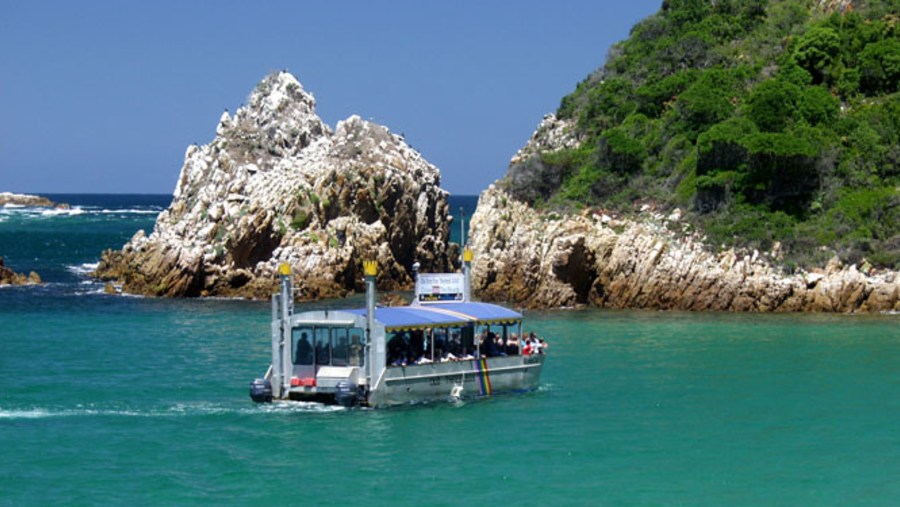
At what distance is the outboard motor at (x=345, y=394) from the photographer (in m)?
30.9

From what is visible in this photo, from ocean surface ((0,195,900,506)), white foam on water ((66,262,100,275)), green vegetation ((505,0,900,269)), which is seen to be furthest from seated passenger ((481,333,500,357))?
white foam on water ((66,262,100,275))

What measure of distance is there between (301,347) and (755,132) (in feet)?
116

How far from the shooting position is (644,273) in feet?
186

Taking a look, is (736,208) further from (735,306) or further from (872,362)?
(872,362)

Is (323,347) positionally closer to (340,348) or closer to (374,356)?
(340,348)

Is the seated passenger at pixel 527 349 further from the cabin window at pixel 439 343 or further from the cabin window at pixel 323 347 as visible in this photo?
the cabin window at pixel 323 347

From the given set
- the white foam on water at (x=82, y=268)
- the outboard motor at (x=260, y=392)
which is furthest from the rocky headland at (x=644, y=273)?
the white foam on water at (x=82, y=268)

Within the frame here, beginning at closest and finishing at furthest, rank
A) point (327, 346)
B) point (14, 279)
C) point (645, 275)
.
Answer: point (327, 346)
point (645, 275)
point (14, 279)

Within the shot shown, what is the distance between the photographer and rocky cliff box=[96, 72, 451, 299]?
213ft

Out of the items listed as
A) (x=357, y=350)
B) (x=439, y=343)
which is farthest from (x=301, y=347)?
(x=439, y=343)

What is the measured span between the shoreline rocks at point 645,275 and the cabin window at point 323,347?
26.8m

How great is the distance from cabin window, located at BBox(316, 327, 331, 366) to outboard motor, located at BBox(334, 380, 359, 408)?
1.14 m

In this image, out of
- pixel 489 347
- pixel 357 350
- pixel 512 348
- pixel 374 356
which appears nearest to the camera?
pixel 374 356

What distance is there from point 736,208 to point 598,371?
2394 centimetres
